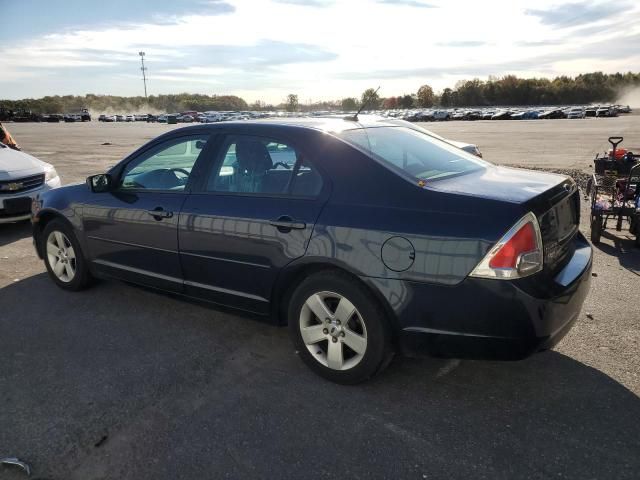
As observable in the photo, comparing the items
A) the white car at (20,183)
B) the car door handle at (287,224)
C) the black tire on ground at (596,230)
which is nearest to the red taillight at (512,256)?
the car door handle at (287,224)

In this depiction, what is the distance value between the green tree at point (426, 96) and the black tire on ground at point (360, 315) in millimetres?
151616

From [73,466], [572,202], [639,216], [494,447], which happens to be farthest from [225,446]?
[639,216]

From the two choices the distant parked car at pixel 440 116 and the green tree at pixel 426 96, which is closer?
the distant parked car at pixel 440 116

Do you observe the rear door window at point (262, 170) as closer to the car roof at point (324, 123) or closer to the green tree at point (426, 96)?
the car roof at point (324, 123)

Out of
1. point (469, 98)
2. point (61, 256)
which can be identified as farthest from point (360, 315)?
point (469, 98)

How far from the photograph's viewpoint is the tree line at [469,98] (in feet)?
404

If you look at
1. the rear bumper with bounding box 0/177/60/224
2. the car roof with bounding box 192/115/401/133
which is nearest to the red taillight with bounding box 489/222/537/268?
the car roof with bounding box 192/115/401/133

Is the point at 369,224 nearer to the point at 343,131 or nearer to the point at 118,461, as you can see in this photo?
the point at 343,131

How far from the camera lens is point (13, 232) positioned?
761cm

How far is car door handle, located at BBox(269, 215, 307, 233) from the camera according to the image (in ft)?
10.4

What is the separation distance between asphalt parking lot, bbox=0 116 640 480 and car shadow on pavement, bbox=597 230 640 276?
1.14 metres

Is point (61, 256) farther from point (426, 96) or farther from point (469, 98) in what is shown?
point (426, 96)

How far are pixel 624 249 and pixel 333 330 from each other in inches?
172

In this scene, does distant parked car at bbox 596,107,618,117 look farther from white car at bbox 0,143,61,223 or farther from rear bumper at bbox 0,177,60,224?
rear bumper at bbox 0,177,60,224
